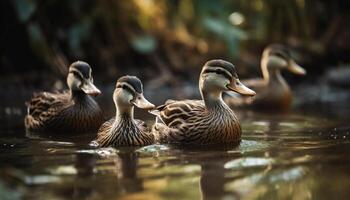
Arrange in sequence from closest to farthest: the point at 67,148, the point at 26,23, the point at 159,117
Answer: the point at 67,148 < the point at 159,117 < the point at 26,23

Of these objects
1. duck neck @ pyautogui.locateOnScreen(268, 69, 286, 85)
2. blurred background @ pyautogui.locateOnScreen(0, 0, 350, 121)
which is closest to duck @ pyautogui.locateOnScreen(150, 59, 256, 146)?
duck neck @ pyautogui.locateOnScreen(268, 69, 286, 85)

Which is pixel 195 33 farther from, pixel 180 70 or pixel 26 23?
pixel 26 23

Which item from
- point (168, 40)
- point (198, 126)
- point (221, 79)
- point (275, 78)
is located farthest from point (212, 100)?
point (168, 40)

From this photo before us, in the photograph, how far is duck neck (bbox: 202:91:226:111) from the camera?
10227 mm

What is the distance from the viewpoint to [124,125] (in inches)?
380

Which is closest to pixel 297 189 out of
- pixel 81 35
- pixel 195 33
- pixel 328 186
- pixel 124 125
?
pixel 328 186

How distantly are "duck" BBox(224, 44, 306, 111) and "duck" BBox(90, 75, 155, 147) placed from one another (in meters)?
5.22

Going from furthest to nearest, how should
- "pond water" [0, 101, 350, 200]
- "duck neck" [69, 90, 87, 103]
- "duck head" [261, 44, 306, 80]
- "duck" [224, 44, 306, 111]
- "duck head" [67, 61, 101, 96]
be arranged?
1. "duck head" [261, 44, 306, 80]
2. "duck" [224, 44, 306, 111]
3. "duck neck" [69, 90, 87, 103]
4. "duck head" [67, 61, 101, 96]
5. "pond water" [0, 101, 350, 200]

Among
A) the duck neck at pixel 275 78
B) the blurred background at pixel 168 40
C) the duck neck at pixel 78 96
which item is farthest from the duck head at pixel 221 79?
the blurred background at pixel 168 40

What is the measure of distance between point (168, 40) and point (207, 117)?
824 cm

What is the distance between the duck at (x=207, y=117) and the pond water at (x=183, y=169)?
30cm

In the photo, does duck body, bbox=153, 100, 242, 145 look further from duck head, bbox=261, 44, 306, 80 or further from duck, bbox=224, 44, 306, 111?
duck head, bbox=261, 44, 306, 80

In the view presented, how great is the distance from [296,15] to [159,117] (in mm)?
7538

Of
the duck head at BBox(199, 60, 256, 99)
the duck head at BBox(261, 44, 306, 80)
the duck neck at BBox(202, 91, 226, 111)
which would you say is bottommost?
the duck neck at BBox(202, 91, 226, 111)
